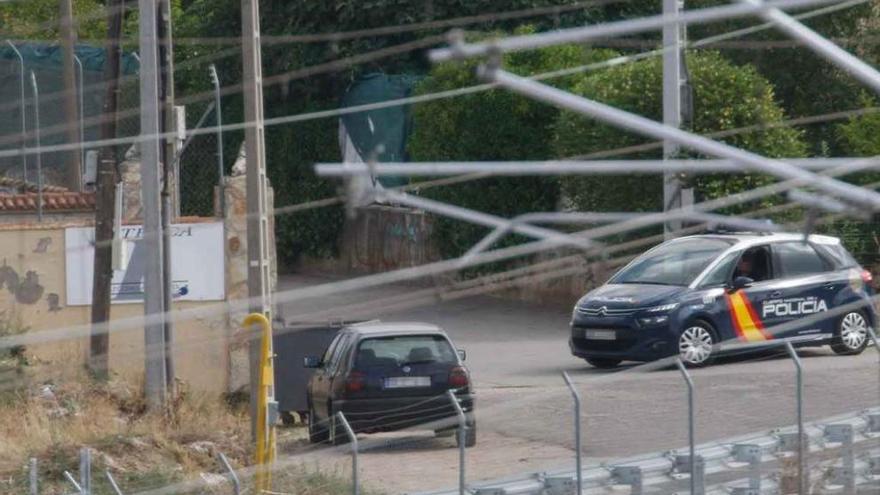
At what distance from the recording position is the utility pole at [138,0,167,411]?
54.1ft

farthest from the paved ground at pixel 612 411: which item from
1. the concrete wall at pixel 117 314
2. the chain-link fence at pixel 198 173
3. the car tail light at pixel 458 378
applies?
the chain-link fence at pixel 198 173

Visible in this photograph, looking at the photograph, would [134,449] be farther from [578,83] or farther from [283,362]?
[578,83]

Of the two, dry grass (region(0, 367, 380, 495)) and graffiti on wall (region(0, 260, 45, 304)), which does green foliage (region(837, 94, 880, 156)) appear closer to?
dry grass (region(0, 367, 380, 495))

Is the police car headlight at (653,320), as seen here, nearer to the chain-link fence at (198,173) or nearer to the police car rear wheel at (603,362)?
the police car rear wheel at (603,362)

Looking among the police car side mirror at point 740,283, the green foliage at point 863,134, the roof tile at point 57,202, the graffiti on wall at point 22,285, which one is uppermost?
the green foliage at point 863,134

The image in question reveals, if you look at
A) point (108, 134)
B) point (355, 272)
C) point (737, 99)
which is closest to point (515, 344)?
point (737, 99)

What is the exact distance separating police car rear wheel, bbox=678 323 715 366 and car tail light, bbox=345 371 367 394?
12.8ft

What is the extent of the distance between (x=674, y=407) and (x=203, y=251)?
23.7 feet

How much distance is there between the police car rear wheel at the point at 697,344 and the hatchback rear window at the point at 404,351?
306cm

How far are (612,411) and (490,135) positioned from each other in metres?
14.3

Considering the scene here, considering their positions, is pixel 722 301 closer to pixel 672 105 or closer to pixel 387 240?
pixel 672 105

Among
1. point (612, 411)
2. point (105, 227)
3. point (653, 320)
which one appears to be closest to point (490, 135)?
point (653, 320)

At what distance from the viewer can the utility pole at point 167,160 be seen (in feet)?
58.4

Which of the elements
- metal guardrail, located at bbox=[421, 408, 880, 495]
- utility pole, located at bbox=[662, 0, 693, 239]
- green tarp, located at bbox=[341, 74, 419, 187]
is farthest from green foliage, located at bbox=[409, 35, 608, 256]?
metal guardrail, located at bbox=[421, 408, 880, 495]
